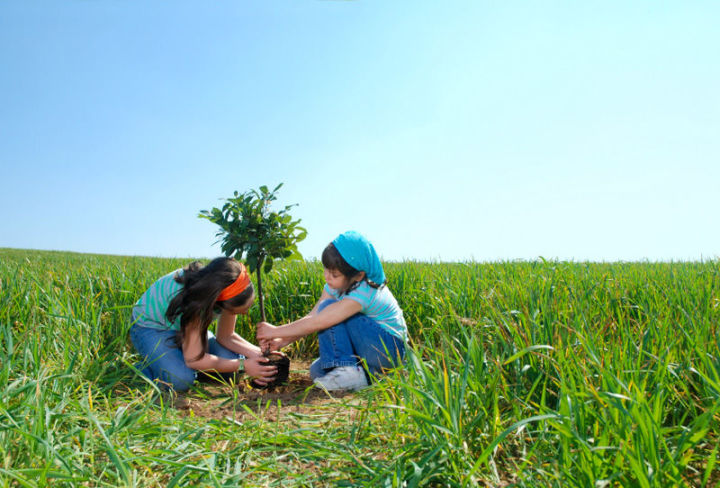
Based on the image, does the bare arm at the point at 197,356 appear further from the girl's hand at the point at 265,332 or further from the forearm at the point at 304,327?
the forearm at the point at 304,327

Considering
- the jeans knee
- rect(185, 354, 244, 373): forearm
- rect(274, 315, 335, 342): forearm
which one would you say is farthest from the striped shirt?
the jeans knee

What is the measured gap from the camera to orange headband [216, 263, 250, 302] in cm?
304

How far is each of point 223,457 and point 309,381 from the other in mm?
1699

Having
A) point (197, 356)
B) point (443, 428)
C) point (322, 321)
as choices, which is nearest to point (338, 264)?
point (322, 321)

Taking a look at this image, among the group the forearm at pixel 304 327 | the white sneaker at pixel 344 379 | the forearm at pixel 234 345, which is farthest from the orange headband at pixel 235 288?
the white sneaker at pixel 344 379

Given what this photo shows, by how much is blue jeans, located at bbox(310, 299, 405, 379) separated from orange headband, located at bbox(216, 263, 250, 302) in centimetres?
59

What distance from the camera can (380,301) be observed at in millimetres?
3139

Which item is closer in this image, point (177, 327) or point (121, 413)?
point (121, 413)

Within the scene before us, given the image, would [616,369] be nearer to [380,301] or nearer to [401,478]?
[401,478]

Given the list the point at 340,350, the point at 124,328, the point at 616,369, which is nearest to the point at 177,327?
the point at 124,328

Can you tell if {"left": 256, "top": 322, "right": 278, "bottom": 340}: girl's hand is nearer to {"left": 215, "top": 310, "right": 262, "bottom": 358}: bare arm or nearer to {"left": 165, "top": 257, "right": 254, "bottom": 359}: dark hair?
{"left": 165, "top": 257, "right": 254, "bottom": 359}: dark hair

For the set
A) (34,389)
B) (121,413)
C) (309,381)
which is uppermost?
(34,389)

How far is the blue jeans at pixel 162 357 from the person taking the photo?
10.6 ft

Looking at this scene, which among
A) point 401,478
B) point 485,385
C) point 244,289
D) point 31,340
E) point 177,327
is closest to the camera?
point 401,478
